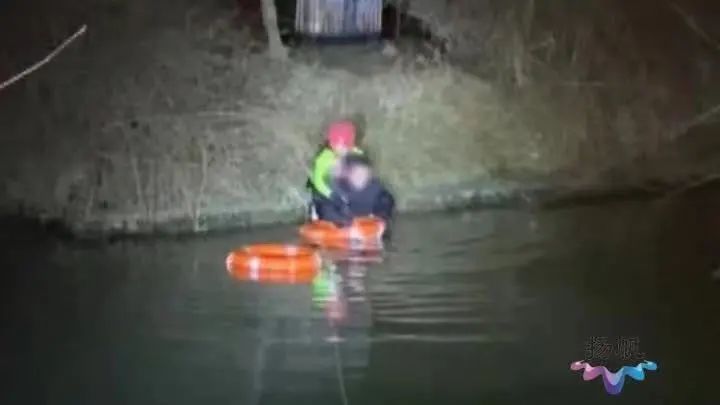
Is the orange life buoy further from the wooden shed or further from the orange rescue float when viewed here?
the wooden shed

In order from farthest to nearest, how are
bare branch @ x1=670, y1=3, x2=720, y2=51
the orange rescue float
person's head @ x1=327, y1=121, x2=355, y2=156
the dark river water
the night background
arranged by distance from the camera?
bare branch @ x1=670, y1=3, x2=720, y2=51
person's head @ x1=327, y1=121, x2=355, y2=156
the orange rescue float
the night background
the dark river water

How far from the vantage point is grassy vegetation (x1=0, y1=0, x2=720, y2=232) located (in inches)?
89.7

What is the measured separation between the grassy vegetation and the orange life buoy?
283 mm

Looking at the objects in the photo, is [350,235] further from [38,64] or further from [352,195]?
[38,64]

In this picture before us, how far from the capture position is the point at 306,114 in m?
2.40

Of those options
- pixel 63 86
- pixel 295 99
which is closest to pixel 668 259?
pixel 295 99

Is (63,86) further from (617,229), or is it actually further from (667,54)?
(667,54)

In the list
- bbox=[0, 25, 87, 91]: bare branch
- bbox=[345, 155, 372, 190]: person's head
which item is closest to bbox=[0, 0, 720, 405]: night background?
bbox=[0, 25, 87, 91]: bare branch

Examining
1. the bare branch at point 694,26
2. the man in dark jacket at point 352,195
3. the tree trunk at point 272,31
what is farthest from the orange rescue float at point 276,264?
the bare branch at point 694,26

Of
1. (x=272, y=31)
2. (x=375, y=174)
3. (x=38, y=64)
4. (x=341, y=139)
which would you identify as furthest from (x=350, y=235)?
(x=38, y=64)

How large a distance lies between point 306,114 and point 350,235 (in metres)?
0.41

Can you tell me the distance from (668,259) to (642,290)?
0.23 m

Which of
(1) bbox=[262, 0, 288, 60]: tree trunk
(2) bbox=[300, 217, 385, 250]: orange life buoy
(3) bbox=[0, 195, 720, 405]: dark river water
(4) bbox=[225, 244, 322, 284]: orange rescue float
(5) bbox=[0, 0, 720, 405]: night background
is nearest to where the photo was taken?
(3) bbox=[0, 195, 720, 405]: dark river water

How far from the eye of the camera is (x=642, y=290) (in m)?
1.72
